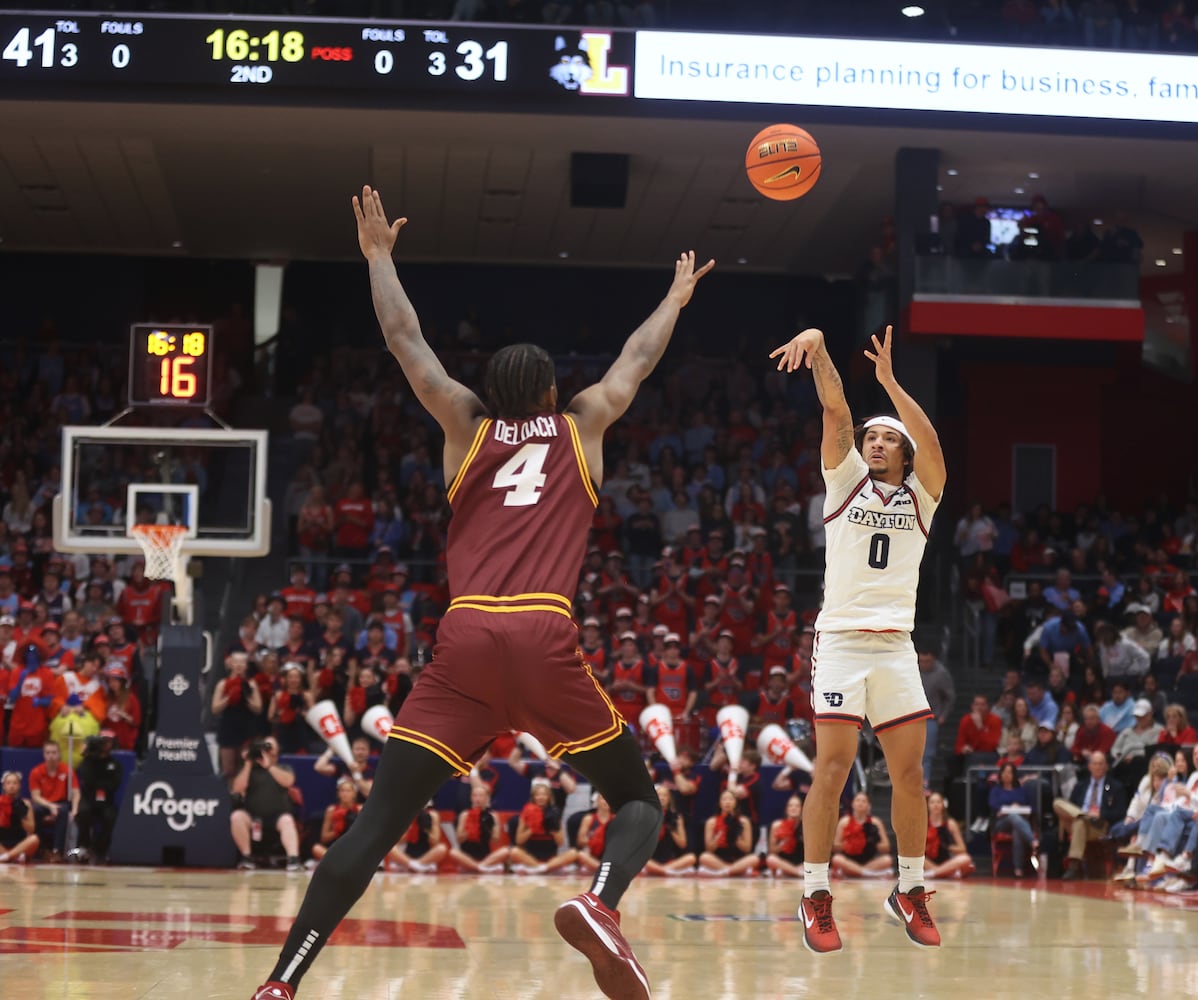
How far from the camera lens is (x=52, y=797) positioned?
16156 mm

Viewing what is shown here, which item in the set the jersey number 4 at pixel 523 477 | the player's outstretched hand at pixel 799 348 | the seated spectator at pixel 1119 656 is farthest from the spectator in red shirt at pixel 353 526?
the jersey number 4 at pixel 523 477

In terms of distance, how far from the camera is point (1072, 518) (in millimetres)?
25406

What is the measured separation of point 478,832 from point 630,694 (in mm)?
2565

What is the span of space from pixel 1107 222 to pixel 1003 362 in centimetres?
371

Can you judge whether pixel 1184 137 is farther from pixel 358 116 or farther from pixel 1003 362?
pixel 358 116

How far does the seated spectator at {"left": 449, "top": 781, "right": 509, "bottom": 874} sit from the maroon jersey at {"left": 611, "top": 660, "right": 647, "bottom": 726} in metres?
2.02

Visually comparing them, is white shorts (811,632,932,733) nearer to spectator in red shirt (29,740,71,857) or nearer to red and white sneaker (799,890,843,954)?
red and white sneaker (799,890,843,954)

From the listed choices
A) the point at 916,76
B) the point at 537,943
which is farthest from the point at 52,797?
the point at 916,76

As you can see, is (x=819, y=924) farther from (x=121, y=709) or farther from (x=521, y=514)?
(x=121, y=709)

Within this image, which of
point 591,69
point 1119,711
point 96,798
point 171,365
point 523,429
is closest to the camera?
point 523,429

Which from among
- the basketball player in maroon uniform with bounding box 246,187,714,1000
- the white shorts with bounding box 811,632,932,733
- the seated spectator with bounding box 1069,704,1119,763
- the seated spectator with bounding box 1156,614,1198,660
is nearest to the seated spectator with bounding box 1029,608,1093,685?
the seated spectator with bounding box 1156,614,1198,660

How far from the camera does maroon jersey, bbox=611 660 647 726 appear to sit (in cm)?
1764

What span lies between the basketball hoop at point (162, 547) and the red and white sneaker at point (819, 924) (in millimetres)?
9852

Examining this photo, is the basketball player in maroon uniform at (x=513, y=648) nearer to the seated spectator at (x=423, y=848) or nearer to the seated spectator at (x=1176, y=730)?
the seated spectator at (x=423, y=848)
